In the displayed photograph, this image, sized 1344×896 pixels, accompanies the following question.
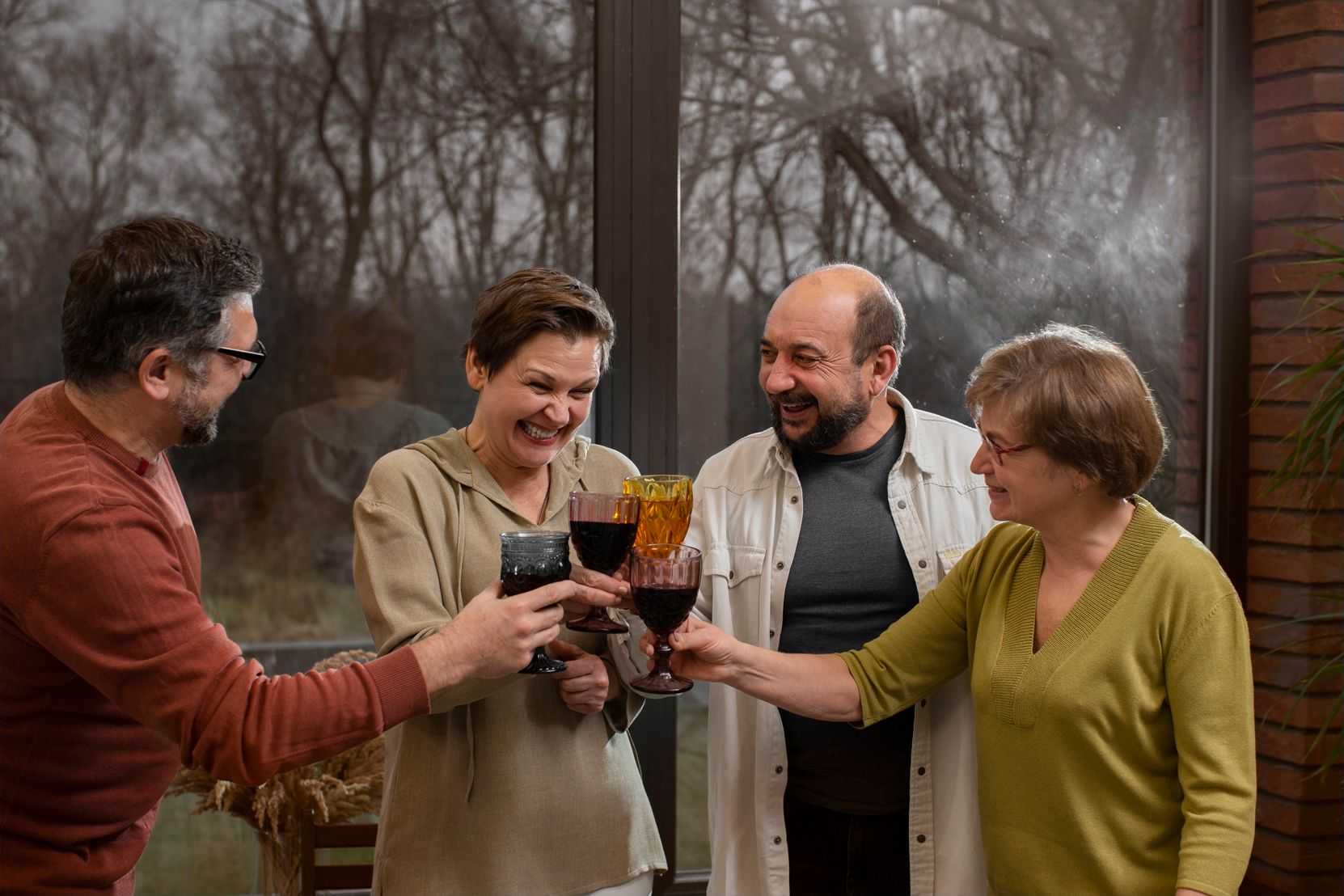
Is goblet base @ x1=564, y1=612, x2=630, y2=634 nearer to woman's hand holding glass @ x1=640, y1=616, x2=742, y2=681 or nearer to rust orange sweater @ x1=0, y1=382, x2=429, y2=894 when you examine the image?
woman's hand holding glass @ x1=640, y1=616, x2=742, y2=681

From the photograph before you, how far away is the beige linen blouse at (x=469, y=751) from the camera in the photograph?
1882mm

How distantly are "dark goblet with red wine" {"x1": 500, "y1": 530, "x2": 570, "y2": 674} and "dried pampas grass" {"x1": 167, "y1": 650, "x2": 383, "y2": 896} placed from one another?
0.85m

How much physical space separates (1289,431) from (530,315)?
2.31m

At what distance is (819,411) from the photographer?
2166mm

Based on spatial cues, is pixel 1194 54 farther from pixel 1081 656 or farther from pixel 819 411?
pixel 1081 656

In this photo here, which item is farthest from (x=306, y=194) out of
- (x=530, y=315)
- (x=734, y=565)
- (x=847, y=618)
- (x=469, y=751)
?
(x=847, y=618)

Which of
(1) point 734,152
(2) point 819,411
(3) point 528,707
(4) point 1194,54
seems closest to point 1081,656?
(2) point 819,411

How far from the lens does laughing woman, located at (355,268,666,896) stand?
1.89 m

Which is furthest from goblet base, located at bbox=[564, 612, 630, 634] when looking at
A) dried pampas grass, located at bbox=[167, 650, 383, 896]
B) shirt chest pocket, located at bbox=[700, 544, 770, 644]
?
dried pampas grass, located at bbox=[167, 650, 383, 896]

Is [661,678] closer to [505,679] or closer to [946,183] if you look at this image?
[505,679]

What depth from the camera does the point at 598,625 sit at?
179 centimetres

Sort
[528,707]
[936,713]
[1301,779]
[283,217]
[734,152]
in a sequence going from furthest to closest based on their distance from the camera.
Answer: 1. [1301,779]
2. [734,152]
3. [283,217]
4. [936,713]
5. [528,707]

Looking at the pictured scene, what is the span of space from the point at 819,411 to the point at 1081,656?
658 mm

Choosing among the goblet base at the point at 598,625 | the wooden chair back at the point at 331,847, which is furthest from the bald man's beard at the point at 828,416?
the wooden chair back at the point at 331,847
